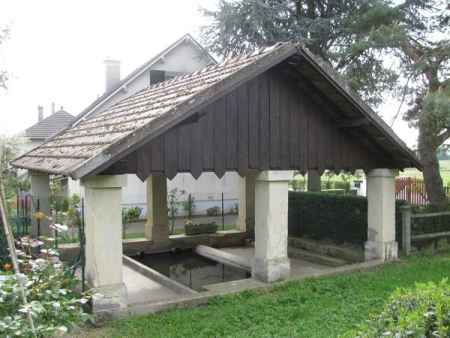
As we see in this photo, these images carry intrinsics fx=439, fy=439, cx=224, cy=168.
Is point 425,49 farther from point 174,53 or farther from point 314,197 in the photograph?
point 174,53

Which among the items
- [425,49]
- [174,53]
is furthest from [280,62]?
[174,53]

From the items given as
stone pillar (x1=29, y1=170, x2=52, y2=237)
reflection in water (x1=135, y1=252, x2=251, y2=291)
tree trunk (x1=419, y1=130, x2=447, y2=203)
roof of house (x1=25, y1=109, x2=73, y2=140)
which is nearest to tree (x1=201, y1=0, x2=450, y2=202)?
tree trunk (x1=419, y1=130, x2=447, y2=203)

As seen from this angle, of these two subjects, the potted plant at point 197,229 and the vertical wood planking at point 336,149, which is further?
the potted plant at point 197,229

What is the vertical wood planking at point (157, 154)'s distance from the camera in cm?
707

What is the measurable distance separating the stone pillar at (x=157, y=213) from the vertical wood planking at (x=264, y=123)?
5347 millimetres

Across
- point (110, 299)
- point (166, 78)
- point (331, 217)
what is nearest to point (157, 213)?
point (331, 217)

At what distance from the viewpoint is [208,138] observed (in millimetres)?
7664

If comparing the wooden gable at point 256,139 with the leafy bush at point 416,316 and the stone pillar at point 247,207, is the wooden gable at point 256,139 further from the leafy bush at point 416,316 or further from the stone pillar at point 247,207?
the stone pillar at point 247,207

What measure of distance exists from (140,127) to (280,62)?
2966 millimetres

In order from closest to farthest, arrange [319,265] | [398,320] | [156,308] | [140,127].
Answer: [398,320] < [140,127] < [156,308] < [319,265]

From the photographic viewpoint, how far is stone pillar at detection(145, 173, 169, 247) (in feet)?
42.7

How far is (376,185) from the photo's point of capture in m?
9.99

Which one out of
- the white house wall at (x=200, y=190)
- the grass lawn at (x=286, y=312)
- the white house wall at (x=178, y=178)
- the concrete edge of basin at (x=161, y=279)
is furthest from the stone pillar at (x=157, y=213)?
the white house wall at (x=200, y=190)

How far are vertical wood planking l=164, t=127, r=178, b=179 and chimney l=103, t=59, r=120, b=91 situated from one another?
594 inches
